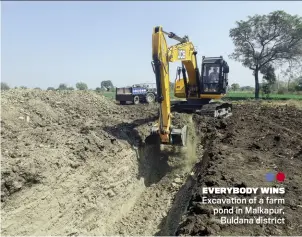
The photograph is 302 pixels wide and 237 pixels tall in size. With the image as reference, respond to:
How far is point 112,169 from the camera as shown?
8984 millimetres

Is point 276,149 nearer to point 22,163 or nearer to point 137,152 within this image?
point 137,152

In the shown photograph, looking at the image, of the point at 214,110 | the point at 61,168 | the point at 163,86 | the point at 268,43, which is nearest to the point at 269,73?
the point at 268,43

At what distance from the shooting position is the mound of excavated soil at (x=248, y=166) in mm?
5418

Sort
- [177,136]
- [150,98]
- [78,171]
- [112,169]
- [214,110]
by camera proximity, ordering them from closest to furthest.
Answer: [78,171] < [112,169] < [177,136] < [214,110] < [150,98]

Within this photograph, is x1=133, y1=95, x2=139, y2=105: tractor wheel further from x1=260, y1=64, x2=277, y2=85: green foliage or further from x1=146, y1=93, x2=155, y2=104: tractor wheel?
x1=260, y1=64, x2=277, y2=85: green foliage

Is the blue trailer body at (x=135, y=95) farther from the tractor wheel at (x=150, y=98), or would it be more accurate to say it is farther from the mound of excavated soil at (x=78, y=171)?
the mound of excavated soil at (x=78, y=171)

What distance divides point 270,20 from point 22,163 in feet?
113

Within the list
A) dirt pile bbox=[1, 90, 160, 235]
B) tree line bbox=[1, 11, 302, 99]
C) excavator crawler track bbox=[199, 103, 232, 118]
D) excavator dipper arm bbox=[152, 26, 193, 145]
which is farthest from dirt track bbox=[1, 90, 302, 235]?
tree line bbox=[1, 11, 302, 99]

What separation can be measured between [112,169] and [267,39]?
32112 mm

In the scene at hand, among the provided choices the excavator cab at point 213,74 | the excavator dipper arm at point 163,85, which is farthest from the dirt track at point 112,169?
the excavator cab at point 213,74

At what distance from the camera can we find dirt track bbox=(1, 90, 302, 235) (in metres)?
6.77

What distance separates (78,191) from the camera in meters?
7.72

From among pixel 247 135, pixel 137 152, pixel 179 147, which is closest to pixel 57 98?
pixel 137 152

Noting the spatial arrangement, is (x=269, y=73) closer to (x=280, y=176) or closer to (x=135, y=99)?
(x=135, y=99)
